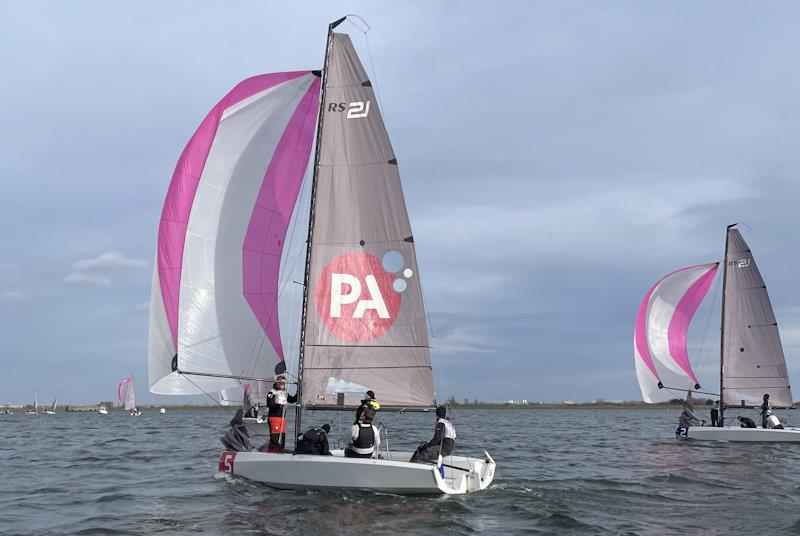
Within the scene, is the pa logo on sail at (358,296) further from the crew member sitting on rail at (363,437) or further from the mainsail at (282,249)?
the crew member sitting on rail at (363,437)

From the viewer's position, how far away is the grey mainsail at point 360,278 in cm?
1728

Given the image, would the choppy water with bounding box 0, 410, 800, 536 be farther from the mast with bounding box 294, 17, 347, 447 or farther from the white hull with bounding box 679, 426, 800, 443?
the white hull with bounding box 679, 426, 800, 443

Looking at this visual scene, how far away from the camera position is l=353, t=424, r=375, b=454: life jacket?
15656mm

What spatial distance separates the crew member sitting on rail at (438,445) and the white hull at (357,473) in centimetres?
55

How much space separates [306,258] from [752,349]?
29.3 meters

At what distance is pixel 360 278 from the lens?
693 inches

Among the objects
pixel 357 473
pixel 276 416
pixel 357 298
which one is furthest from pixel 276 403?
pixel 357 473

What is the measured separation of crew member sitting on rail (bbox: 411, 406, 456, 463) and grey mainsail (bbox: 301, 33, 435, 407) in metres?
1.22

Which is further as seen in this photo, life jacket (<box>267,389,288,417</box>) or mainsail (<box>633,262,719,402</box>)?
mainsail (<box>633,262,719,402</box>)

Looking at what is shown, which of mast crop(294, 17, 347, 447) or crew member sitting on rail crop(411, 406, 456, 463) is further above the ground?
mast crop(294, 17, 347, 447)

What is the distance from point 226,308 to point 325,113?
5.52m

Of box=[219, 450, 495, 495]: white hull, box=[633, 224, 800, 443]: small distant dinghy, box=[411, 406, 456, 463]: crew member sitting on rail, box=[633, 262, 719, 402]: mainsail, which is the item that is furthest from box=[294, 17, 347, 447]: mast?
box=[633, 262, 719, 402]: mainsail

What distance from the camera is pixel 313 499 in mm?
15312

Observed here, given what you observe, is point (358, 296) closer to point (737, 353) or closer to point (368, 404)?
point (368, 404)
